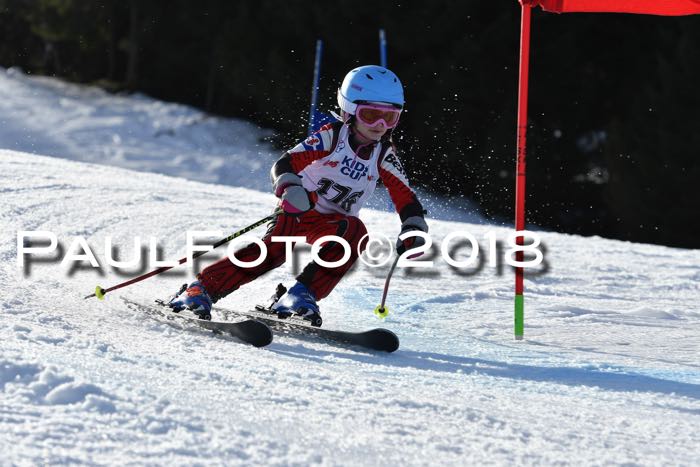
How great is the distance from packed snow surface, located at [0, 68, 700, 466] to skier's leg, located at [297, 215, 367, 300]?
34 cm

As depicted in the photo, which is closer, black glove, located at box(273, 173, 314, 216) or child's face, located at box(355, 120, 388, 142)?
black glove, located at box(273, 173, 314, 216)

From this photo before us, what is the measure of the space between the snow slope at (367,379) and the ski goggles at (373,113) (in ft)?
3.33

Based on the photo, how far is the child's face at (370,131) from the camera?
4.76 metres

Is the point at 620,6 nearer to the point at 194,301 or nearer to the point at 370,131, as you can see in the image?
the point at 370,131

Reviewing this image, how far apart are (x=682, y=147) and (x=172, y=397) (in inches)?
603

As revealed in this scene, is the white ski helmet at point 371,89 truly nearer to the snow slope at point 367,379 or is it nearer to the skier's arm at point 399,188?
the skier's arm at point 399,188

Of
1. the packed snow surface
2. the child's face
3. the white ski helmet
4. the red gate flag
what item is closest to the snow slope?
the packed snow surface

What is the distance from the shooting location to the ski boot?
4496mm

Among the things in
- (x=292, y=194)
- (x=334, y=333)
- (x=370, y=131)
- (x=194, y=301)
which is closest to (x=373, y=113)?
(x=370, y=131)

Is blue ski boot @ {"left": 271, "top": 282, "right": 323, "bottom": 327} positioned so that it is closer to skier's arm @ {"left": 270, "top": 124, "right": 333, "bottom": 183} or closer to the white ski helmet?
skier's arm @ {"left": 270, "top": 124, "right": 333, "bottom": 183}

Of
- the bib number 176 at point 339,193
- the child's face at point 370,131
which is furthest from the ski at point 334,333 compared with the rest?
the child's face at point 370,131

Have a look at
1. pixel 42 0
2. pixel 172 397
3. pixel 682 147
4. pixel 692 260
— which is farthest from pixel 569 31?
pixel 172 397

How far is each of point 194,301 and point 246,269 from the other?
324 millimetres

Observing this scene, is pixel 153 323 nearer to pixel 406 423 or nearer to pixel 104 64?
pixel 406 423
